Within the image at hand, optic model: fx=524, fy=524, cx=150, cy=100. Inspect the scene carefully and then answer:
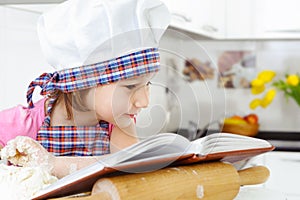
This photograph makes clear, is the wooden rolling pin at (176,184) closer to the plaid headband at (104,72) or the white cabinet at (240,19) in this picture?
the plaid headband at (104,72)

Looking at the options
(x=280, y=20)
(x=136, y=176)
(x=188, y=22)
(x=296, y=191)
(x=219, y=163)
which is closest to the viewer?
(x=136, y=176)

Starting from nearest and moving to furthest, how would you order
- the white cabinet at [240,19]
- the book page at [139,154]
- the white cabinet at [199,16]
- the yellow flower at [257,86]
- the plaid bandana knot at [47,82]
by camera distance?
1. the book page at [139,154]
2. the plaid bandana knot at [47,82]
3. the white cabinet at [199,16]
4. the white cabinet at [240,19]
5. the yellow flower at [257,86]

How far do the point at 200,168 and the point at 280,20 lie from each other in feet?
7.02

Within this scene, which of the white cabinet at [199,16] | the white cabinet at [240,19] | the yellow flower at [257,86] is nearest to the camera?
the white cabinet at [199,16]

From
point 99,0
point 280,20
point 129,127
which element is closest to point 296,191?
point 280,20

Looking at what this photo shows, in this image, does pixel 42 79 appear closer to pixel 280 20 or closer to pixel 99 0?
pixel 99 0

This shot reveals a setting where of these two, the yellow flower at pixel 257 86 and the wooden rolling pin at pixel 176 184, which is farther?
the yellow flower at pixel 257 86

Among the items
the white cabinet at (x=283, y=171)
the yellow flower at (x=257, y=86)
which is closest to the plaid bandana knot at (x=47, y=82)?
the white cabinet at (x=283, y=171)

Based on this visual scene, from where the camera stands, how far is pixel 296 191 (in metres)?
→ 2.33

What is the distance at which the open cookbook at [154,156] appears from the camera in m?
0.55

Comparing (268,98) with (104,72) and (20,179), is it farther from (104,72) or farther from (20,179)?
(20,179)

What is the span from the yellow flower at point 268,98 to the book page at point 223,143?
2120 mm

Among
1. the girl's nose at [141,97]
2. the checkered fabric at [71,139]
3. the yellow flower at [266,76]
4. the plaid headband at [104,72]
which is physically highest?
the plaid headband at [104,72]

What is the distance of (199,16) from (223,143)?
163 centimetres
